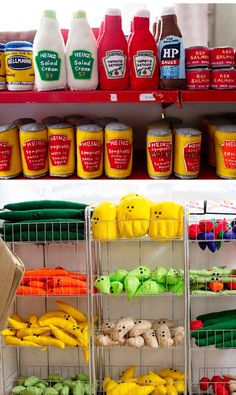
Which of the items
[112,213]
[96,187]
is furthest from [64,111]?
[112,213]

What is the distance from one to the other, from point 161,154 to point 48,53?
69 cm

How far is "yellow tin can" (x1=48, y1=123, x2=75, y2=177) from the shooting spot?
114 inches

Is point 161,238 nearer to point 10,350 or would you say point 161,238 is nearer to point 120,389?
point 120,389

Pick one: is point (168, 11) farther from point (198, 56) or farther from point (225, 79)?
point (225, 79)

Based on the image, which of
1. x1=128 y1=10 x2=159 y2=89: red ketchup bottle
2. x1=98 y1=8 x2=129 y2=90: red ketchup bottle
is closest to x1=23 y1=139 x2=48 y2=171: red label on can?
x1=98 y1=8 x2=129 y2=90: red ketchup bottle

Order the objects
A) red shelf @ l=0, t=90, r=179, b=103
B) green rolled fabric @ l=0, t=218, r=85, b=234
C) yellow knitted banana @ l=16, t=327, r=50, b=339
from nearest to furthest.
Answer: red shelf @ l=0, t=90, r=179, b=103, green rolled fabric @ l=0, t=218, r=85, b=234, yellow knitted banana @ l=16, t=327, r=50, b=339

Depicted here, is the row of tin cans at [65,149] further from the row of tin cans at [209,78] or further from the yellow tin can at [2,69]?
the row of tin cans at [209,78]

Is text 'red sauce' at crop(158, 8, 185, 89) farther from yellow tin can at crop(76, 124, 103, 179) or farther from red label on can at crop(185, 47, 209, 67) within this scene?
yellow tin can at crop(76, 124, 103, 179)

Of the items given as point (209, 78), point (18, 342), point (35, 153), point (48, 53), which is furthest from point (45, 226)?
point (209, 78)

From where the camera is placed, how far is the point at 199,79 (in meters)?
2.73

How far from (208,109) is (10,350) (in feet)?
5.35

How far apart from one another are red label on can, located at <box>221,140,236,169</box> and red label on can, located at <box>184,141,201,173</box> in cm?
12

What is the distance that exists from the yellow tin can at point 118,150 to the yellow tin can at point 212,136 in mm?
386

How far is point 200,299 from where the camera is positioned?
10.6ft
